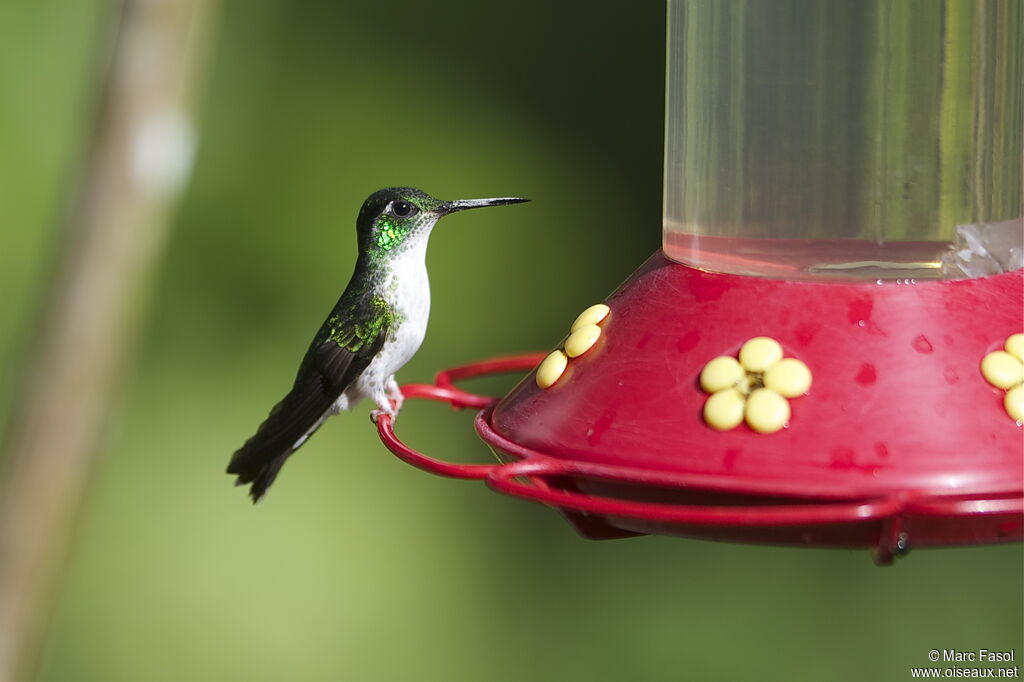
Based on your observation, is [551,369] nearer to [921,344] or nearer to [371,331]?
[921,344]

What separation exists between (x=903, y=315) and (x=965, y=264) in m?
0.35

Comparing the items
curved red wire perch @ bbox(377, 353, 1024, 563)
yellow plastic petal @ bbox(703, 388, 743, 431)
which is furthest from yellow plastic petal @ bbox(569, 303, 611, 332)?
yellow plastic petal @ bbox(703, 388, 743, 431)

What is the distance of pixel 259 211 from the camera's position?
15.8 ft

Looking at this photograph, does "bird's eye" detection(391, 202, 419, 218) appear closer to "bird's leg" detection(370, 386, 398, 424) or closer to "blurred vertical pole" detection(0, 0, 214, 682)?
"bird's leg" detection(370, 386, 398, 424)

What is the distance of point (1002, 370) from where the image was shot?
80.0 inches

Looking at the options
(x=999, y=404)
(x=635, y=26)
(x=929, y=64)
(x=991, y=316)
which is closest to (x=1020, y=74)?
(x=929, y=64)

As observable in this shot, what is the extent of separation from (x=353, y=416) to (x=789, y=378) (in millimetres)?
3165

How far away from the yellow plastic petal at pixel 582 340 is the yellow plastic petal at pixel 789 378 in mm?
400

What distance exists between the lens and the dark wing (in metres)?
3.25

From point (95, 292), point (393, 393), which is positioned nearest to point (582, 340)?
point (95, 292)

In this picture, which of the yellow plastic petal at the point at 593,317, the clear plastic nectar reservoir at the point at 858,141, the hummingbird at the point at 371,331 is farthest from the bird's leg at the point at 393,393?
the clear plastic nectar reservoir at the point at 858,141

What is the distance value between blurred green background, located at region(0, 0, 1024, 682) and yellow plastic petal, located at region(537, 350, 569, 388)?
2.44m

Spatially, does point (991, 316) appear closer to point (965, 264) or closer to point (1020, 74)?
point (965, 264)

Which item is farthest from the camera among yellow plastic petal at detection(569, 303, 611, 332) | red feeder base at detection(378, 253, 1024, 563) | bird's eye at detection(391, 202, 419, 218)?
bird's eye at detection(391, 202, 419, 218)
